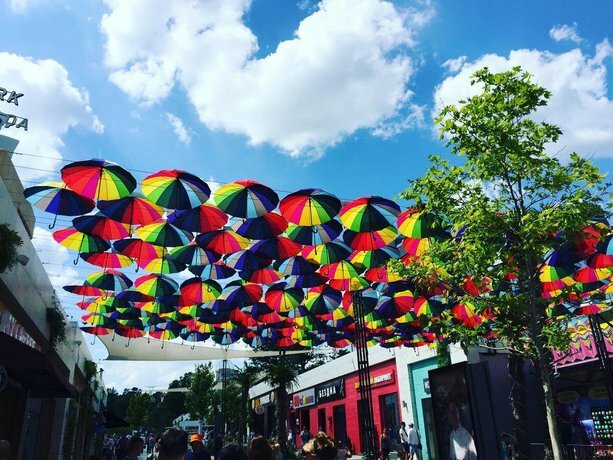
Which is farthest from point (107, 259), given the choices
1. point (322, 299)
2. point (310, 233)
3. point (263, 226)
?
point (322, 299)

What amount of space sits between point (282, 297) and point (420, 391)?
10.8 meters

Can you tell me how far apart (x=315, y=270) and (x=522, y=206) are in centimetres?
697

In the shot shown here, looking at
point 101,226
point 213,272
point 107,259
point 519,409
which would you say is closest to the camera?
point 101,226

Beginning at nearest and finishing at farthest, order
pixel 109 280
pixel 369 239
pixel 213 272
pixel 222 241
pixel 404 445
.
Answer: pixel 222 241 → pixel 369 239 → pixel 213 272 → pixel 109 280 → pixel 404 445

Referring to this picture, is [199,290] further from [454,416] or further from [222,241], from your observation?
[454,416]

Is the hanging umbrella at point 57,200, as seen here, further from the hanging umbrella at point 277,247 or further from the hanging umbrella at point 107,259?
the hanging umbrella at point 277,247

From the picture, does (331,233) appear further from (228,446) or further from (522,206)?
(228,446)

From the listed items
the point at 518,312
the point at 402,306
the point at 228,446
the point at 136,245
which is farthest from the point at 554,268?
the point at 228,446

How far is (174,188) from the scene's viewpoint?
9648 millimetres

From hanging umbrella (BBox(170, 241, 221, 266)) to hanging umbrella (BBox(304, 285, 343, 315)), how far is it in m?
4.67

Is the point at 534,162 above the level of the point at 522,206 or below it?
above

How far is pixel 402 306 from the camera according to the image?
56.7 feet

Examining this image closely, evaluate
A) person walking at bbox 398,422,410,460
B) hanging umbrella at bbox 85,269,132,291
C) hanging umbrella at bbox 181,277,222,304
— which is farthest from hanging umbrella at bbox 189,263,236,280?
person walking at bbox 398,422,410,460

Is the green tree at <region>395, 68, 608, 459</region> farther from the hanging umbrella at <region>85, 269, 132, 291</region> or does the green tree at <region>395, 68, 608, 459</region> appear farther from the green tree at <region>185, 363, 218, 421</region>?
the green tree at <region>185, 363, 218, 421</region>
